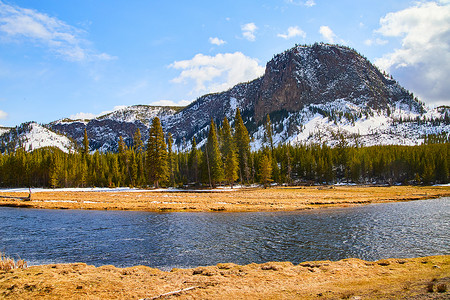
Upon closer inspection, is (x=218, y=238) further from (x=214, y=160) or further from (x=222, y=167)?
(x=222, y=167)

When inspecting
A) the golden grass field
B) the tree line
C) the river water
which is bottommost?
the river water

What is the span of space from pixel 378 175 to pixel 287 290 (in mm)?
113684

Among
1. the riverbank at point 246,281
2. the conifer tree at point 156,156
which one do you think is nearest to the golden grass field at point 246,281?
the riverbank at point 246,281

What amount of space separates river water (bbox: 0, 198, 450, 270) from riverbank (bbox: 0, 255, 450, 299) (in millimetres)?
2718

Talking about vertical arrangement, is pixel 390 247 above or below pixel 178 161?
below

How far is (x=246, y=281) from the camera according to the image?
1062 cm

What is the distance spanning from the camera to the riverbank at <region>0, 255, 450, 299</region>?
29.1 feet

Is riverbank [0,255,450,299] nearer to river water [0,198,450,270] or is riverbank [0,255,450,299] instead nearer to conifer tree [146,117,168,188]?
river water [0,198,450,270]

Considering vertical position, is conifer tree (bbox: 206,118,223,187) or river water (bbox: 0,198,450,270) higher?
conifer tree (bbox: 206,118,223,187)

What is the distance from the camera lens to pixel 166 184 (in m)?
79.5

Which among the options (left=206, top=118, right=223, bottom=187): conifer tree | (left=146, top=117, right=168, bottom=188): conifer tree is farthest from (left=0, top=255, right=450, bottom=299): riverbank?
(left=206, top=118, right=223, bottom=187): conifer tree

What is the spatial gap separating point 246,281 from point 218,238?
9749 millimetres

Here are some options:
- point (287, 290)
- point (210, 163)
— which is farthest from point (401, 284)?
point (210, 163)

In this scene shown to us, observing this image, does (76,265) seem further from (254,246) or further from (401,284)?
(401,284)
